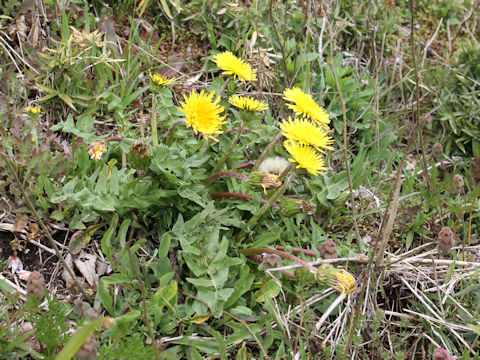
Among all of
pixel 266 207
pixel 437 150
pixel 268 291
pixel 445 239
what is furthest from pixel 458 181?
pixel 268 291

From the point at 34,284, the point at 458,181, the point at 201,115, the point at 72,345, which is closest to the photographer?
the point at 72,345

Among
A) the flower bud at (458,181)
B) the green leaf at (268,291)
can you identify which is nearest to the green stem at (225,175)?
the green leaf at (268,291)

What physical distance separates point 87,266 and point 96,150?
47 cm

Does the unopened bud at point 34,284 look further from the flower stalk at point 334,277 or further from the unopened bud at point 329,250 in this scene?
the unopened bud at point 329,250

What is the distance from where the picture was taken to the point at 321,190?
2.26m

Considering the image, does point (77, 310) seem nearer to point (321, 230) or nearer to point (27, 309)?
point (27, 309)

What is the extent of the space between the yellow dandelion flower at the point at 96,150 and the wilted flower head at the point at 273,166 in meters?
0.66

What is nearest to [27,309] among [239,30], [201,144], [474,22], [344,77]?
[201,144]

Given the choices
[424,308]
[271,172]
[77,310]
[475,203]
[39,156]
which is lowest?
[424,308]

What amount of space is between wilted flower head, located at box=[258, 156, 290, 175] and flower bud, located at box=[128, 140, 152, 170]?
0.50 m

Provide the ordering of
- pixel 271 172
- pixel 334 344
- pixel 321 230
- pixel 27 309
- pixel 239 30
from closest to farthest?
pixel 27 309 < pixel 334 344 < pixel 271 172 < pixel 321 230 < pixel 239 30

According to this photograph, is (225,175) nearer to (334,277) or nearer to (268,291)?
(268,291)

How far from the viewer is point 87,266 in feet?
6.20

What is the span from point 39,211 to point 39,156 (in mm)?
227
